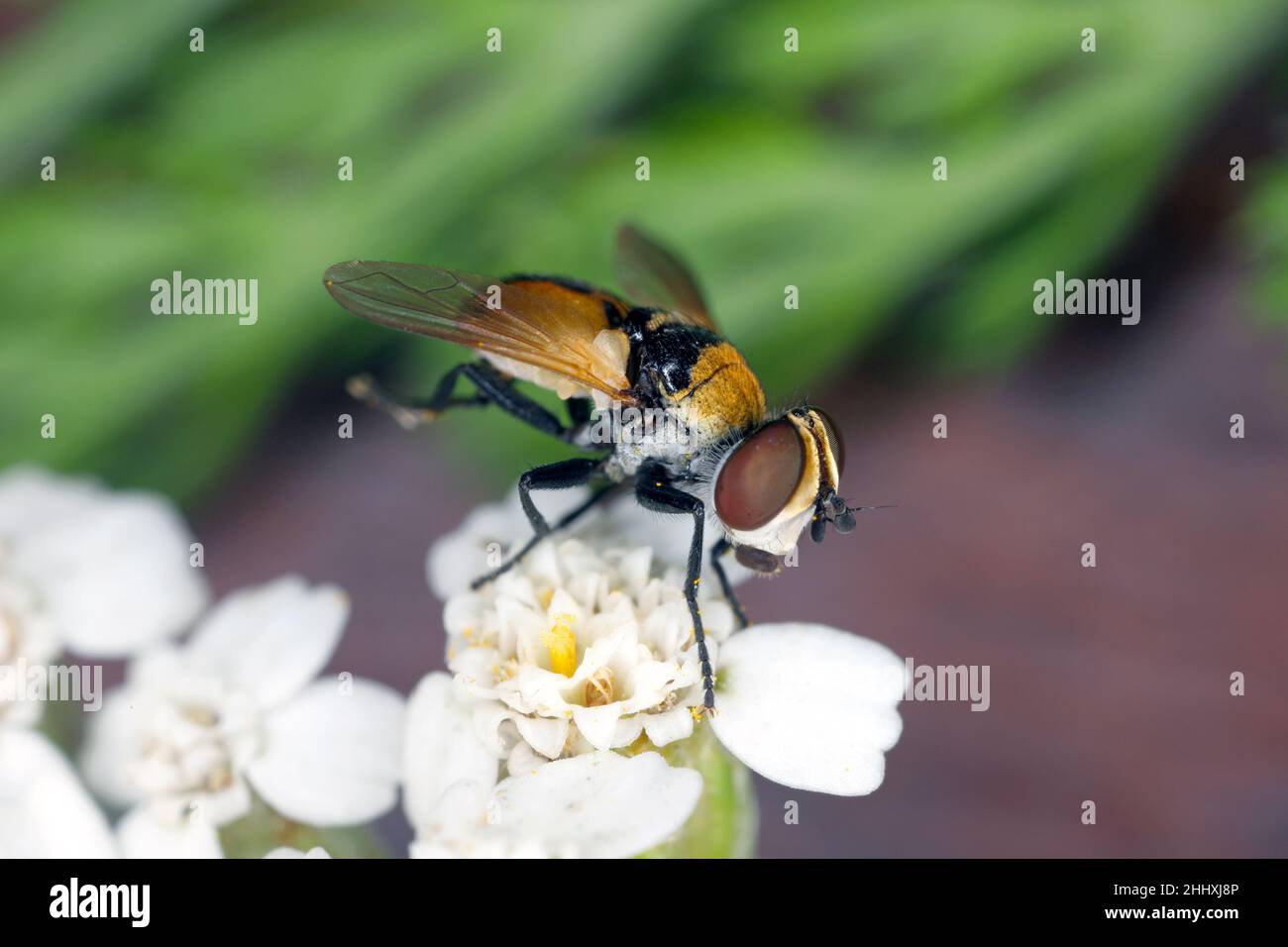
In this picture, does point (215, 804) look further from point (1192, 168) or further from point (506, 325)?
point (1192, 168)

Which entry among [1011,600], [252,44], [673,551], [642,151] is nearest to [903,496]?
[1011,600]

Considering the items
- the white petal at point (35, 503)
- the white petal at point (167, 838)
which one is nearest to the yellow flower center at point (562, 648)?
the white petal at point (167, 838)

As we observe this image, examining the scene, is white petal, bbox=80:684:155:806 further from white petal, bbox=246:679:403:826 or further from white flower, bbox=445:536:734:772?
white flower, bbox=445:536:734:772

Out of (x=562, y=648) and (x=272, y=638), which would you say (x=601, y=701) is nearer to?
(x=562, y=648)

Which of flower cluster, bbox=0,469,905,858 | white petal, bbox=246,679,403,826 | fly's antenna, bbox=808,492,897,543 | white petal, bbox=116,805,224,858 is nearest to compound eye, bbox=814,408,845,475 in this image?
fly's antenna, bbox=808,492,897,543

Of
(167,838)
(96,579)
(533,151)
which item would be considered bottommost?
(167,838)

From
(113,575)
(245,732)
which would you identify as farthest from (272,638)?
(113,575)

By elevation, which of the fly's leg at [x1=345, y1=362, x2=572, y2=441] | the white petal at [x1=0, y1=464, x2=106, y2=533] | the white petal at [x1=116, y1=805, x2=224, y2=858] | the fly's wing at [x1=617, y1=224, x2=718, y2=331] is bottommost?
the white petal at [x1=116, y1=805, x2=224, y2=858]
